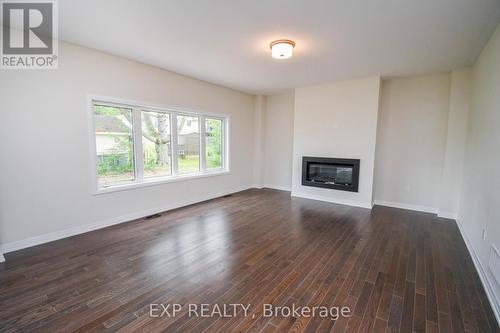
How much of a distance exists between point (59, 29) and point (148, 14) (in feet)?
4.11

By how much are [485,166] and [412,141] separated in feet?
7.35

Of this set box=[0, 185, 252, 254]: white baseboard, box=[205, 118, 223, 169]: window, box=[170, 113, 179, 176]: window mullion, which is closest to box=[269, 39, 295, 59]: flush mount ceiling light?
box=[170, 113, 179, 176]: window mullion

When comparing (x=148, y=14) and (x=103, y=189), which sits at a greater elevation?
(x=148, y=14)

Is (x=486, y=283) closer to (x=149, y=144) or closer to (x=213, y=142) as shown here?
(x=149, y=144)

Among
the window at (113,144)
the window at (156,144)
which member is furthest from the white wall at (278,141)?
the window at (113,144)

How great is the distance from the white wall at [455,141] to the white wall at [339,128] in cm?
119

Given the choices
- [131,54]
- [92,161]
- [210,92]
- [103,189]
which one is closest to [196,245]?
[103,189]

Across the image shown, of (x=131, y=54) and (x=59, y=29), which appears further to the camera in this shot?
(x=131, y=54)

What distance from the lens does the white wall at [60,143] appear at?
277 centimetres

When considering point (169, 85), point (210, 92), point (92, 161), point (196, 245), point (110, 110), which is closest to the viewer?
point (196, 245)

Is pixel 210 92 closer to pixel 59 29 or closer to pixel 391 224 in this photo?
pixel 59 29

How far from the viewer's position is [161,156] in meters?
4.53

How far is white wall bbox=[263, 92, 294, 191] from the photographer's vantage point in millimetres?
6410

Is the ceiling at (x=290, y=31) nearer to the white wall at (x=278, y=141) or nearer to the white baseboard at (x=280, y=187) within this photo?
the white wall at (x=278, y=141)
